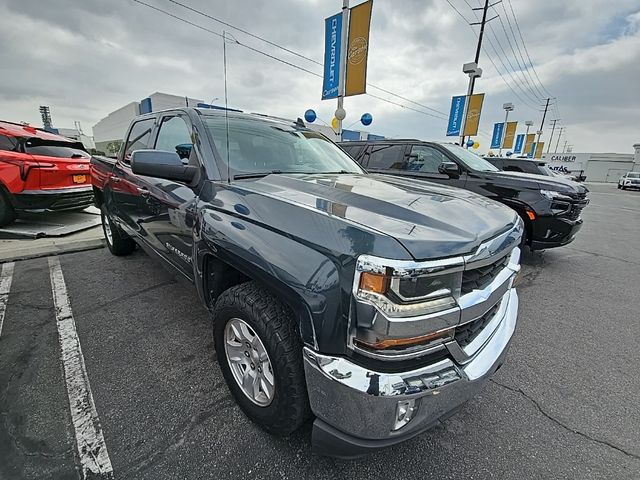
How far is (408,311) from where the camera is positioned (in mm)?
1230

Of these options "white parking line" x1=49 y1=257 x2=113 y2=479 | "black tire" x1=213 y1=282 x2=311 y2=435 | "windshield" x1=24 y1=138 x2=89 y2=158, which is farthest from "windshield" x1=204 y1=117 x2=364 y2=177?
"windshield" x1=24 y1=138 x2=89 y2=158

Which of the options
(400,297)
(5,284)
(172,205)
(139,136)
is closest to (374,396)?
(400,297)

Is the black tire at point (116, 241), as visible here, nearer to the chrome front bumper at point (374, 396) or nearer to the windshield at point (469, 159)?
the chrome front bumper at point (374, 396)

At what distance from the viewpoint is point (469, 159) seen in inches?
228

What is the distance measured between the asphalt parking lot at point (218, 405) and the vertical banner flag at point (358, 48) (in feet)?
26.4

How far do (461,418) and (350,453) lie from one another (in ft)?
3.44

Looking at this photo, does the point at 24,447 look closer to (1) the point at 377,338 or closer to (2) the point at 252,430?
(2) the point at 252,430

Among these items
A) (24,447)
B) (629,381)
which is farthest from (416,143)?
(24,447)

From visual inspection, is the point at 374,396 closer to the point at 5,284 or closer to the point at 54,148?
the point at 5,284

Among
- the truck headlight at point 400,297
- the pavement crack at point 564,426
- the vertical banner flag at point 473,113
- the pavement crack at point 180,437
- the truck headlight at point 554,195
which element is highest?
the vertical banner flag at point 473,113

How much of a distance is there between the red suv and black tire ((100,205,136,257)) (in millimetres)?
1781

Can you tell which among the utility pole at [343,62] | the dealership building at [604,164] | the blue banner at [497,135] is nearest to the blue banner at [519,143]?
the blue banner at [497,135]

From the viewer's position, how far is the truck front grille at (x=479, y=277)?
1418mm

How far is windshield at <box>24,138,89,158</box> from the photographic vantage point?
18.5 ft
